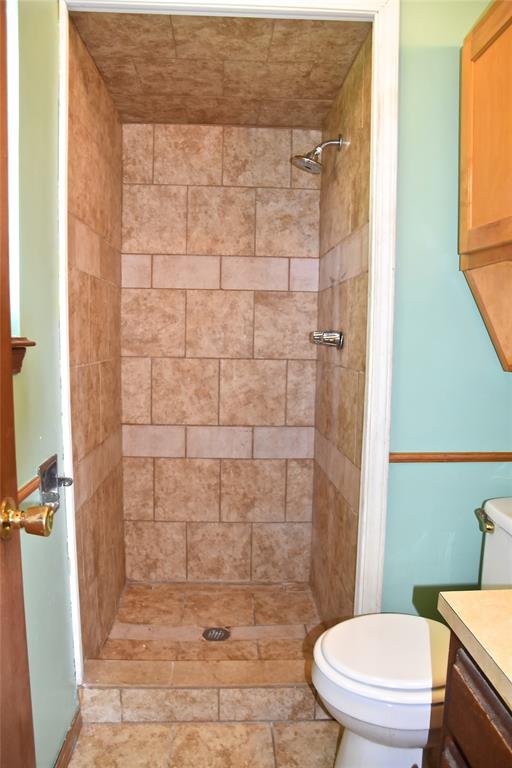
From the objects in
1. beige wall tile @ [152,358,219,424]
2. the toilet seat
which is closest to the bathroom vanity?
the toilet seat

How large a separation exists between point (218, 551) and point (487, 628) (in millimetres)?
2016

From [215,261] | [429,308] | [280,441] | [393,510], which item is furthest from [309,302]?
[393,510]

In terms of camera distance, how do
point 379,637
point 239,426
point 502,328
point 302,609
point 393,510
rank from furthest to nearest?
point 239,426 → point 302,609 → point 393,510 → point 502,328 → point 379,637

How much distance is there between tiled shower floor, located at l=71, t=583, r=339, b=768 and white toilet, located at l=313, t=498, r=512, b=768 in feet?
1.20

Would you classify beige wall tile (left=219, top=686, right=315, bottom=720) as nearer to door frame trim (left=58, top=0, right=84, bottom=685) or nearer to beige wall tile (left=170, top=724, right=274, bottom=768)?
beige wall tile (left=170, top=724, right=274, bottom=768)

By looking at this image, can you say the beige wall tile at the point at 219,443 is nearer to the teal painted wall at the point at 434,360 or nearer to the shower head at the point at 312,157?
the teal painted wall at the point at 434,360

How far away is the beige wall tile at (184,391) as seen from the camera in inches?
104

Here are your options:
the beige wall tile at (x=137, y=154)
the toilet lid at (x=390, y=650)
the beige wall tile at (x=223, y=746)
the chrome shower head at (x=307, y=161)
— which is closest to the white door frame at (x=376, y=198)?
the toilet lid at (x=390, y=650)

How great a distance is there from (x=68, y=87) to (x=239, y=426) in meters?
1.60

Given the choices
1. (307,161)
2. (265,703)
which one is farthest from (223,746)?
(307,161)

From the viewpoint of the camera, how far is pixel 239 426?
268 cm

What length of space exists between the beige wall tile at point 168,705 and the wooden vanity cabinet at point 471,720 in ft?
3.74

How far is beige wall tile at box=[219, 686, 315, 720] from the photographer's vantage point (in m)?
1.89

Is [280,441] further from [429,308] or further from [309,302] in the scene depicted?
[429,308]
